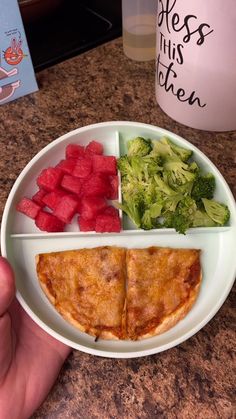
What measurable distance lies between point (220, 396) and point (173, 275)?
33 centimetres

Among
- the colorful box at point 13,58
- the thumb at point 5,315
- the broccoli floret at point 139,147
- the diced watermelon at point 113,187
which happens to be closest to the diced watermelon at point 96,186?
the diced watermelon at point 113,187

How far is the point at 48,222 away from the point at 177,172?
399 mm

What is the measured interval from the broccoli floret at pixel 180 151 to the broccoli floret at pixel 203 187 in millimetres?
72

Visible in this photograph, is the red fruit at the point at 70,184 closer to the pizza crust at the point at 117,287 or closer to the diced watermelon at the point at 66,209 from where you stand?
the diced watermelon at the point at 66,209

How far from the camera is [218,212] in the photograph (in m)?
1.17

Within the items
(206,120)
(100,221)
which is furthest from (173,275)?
(206,120)

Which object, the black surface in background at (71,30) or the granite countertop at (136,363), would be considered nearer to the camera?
the granite countertop at (136,363)

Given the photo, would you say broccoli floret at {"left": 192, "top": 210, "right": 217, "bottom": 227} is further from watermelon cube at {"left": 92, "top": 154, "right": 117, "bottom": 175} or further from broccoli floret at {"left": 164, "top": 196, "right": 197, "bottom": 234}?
watermelon cube at {"left": 92, "top": 154, "right": 117, "bottom": 175}

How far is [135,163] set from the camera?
48.6 inches

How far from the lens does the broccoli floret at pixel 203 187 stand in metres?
1.19

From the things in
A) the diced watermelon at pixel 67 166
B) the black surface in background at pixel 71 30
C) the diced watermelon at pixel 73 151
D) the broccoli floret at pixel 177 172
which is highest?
the black surface in background at pixel 71 30

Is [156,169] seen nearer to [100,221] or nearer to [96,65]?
[100,221]

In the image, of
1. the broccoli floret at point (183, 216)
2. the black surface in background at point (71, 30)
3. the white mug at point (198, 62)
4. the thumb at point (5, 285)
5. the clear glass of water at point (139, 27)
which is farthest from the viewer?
the black surface in background at point (71, 30)

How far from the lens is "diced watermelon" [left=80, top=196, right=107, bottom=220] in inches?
46.9
